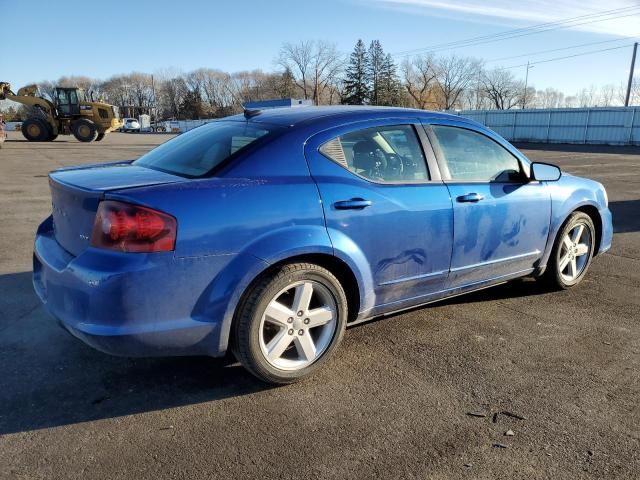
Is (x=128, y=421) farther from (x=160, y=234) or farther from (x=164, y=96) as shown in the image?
(x=164, y=96)

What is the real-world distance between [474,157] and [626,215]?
602 centimetres

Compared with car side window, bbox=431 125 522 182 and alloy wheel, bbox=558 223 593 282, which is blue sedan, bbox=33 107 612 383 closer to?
car side window, bbox=431 125 522 182

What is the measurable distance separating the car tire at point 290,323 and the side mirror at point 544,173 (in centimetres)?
205

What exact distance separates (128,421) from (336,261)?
4.77 ft

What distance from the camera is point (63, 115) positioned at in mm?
34250

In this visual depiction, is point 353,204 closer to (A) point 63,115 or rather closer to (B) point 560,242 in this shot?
(B) point 560,242

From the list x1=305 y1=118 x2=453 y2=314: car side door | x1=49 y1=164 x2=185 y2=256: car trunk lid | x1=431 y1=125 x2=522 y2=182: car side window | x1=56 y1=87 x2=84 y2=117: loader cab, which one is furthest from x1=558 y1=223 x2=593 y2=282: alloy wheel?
x1=56 y1=87 x2=84 y2=117: loader cab

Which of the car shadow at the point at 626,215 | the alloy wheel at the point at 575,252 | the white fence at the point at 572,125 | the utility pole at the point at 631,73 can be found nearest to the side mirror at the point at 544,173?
the alloy wheel at the point at 575,252

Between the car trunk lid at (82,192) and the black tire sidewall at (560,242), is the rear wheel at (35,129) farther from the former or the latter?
the black tire sidewall at (560,242)

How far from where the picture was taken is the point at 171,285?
8.53 feet

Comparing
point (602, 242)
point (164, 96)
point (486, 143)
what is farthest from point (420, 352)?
point (164, 96)

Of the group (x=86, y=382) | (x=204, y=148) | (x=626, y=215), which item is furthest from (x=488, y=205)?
(x=626, y=215)

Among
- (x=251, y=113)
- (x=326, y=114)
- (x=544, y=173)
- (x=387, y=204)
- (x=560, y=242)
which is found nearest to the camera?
(x=387, y=204)

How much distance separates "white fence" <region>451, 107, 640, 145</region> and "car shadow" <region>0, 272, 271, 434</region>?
2817 centimetres
